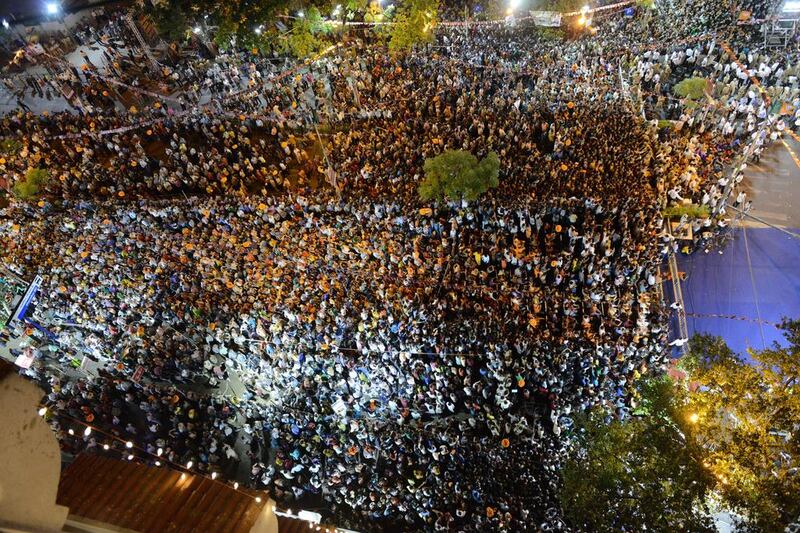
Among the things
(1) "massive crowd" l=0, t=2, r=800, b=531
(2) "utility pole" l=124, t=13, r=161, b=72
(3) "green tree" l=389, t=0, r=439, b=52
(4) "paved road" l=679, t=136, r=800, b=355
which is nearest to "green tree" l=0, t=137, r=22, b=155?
(1) "massive crowd" l=0, t=2, r=800, b=531

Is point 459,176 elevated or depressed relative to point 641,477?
elevated

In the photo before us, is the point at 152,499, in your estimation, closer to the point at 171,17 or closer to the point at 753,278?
the point at 753,278

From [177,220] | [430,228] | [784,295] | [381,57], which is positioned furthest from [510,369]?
[381,57]

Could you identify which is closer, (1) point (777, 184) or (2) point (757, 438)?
(2) point (757, 438)

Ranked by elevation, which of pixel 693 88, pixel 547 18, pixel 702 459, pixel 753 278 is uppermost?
pixel 547 18

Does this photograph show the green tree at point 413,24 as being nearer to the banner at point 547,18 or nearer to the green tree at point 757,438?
the banner at point 547,18

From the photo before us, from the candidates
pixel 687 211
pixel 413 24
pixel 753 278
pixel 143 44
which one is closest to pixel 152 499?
pixel 687 211

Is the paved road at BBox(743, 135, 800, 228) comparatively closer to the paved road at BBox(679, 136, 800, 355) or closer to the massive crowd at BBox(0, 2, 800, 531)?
the paved road at BBox(679, 136, 800, 355)
